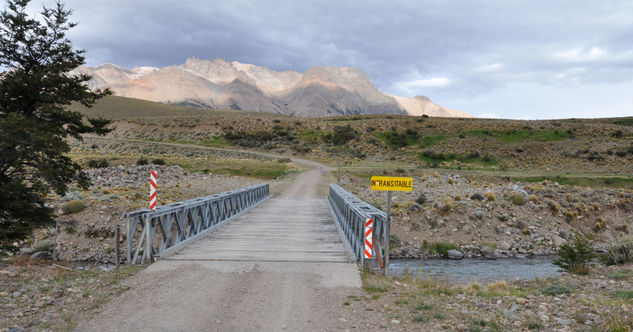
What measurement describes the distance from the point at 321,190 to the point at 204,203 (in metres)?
18.7

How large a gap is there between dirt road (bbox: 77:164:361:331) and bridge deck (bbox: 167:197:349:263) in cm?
6

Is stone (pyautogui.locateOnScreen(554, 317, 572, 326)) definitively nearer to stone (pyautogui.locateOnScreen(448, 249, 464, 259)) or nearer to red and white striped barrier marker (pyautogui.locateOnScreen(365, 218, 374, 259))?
red and white striped barrier marker (pyautogui.locateOnScreen(365, 218, 374, 259))

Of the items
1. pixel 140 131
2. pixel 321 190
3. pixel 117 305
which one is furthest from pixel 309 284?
pixel 140 131

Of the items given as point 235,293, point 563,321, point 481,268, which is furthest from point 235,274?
point 481,268

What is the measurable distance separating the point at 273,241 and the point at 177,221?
288 cm

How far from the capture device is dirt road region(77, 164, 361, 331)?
18.7 ft

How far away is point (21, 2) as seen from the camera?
45.1ft

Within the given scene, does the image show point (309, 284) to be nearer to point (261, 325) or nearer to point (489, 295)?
point (261, 325)

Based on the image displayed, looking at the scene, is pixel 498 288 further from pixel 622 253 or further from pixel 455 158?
pixel 455 158

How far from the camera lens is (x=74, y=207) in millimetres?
19500

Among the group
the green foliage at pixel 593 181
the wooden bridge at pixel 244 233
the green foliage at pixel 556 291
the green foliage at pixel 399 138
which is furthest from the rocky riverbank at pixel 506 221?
the green foliage at pixel 399 138

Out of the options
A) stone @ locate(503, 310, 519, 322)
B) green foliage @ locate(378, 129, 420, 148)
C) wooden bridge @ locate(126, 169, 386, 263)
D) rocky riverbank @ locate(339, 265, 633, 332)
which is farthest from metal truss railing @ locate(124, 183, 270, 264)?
green foliage @ locate(378, 129, 420, 148)

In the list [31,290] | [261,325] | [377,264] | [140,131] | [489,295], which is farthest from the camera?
[140,131]

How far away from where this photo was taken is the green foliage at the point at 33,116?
11.6 meters
